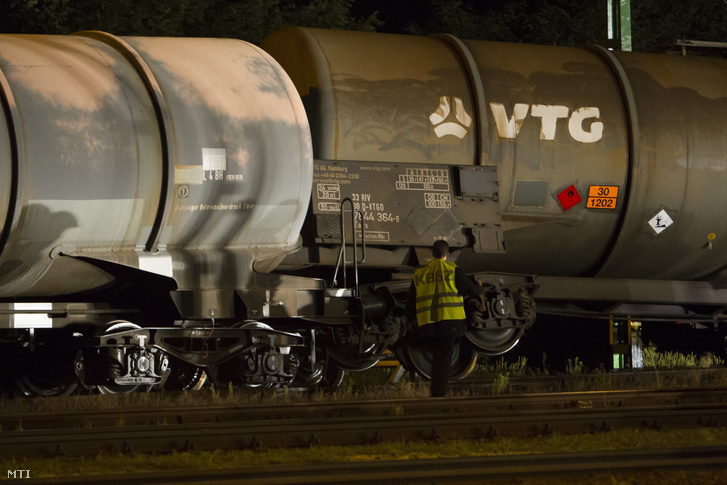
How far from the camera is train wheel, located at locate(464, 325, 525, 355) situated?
37.1ft

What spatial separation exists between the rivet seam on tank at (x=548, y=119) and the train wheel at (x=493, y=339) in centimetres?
216

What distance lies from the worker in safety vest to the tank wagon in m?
0.81

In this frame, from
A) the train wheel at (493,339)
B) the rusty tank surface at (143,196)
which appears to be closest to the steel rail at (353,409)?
the rusty tank surface at (143,196)

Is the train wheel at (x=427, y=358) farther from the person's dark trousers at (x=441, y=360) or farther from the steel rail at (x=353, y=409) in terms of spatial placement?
the steel rail at (x=353, y=409)

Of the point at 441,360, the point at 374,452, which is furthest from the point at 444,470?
the point at 441,360

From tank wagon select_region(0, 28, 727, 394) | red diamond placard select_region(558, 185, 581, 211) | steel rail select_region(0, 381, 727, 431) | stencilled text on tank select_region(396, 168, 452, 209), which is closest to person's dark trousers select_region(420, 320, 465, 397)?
steel rail select_region(0, 381, 727, 431)

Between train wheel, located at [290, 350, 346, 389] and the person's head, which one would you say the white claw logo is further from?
train wheel, located at [290, 350, 346, 389]

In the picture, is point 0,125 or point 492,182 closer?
point 0,125

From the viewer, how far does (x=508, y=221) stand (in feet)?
37.3

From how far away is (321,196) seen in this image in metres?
10.4

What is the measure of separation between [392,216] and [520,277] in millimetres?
1837

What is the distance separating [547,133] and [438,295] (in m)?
2.70

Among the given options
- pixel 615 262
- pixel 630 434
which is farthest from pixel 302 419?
pixel 615 262

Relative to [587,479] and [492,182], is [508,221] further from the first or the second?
[587,479]
